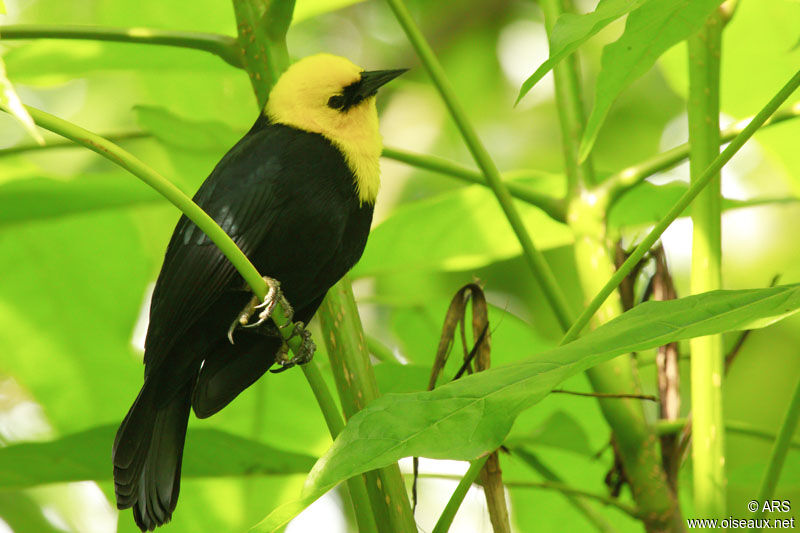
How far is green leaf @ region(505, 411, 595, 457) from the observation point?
6.41 ft

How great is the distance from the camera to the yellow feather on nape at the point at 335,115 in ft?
7.40

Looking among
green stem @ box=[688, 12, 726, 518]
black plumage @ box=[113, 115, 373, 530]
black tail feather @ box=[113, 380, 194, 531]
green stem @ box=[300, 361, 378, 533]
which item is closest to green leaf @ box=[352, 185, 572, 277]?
black plumage @ box=[113, 115, 373, 530]

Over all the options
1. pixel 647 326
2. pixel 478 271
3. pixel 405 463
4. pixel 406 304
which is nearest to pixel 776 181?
pixel 478 271

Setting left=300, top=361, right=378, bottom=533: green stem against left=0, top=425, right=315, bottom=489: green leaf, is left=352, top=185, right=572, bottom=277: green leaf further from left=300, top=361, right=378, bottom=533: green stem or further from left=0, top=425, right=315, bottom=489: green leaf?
left=300, top=361, right=378, bottom=533: green stem

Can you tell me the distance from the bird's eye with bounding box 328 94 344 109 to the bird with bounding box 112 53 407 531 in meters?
0.10

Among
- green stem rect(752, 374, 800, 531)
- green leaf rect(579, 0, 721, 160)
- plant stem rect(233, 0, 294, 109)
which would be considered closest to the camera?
green leaf rect(579, 0, 721, 160)

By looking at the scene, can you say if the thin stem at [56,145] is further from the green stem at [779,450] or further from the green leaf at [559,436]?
the green stem at [779,450]

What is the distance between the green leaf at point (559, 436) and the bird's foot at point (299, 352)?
451 mm

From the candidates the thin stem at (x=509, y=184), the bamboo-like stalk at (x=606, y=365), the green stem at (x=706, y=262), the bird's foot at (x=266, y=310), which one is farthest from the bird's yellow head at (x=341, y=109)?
the green stem at (x=706, y=262)

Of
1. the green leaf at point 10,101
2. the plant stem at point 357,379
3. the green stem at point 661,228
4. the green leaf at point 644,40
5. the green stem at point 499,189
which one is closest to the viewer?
the green leaf at point 10,101

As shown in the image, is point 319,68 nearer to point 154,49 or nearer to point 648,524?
point 154,49

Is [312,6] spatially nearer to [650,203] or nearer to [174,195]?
[650,203]

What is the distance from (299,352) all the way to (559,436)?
0.59 meters

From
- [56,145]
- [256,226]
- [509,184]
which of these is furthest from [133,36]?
[509,184]
